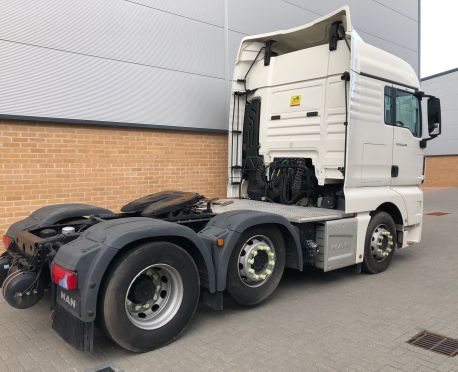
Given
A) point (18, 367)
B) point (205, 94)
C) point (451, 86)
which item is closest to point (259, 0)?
point (205, 94)

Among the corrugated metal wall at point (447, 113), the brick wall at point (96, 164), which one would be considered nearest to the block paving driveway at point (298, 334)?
the brick wall at point (96, 164)

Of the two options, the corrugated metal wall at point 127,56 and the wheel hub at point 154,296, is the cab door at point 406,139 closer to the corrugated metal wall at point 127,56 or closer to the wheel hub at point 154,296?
the corrugated metal wall at point 127,56

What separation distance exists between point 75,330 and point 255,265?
6.66 ft

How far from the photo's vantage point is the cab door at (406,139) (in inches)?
253

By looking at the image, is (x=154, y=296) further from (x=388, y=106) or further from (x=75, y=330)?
(x=388, y=106)

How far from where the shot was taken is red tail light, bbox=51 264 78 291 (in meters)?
3.29

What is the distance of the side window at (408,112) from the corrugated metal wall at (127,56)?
3.47 metres

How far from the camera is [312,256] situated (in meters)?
5.26

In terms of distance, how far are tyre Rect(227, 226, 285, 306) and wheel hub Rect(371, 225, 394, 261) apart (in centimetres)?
184

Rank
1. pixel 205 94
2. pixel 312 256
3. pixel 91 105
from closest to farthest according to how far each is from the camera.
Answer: pixel 312 256, pixel 91 105, pixel 205 94

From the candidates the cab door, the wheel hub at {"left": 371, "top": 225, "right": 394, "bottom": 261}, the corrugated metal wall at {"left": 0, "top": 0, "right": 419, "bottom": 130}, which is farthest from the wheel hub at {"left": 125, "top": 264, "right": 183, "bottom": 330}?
the cab door

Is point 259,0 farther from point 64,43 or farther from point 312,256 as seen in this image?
point 312,256

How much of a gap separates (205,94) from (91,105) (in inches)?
93.1

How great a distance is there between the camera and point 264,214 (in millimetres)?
4672
